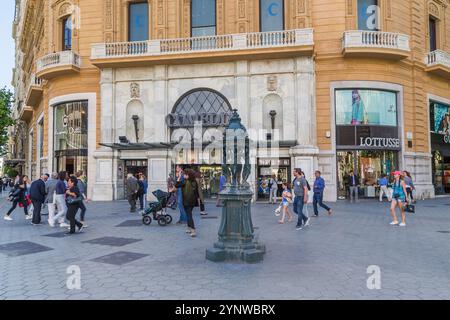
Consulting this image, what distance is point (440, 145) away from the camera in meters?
23.0

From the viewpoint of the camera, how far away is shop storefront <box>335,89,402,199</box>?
1961cm

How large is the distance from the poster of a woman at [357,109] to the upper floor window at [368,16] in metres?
4.06

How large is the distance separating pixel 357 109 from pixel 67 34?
19.5m

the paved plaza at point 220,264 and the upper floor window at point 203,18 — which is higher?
the upper floor window at point 203,18

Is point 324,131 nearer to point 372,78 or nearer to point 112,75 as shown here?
point 372,78

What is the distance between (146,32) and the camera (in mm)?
22453

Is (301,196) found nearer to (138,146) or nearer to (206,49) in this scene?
(206,49)

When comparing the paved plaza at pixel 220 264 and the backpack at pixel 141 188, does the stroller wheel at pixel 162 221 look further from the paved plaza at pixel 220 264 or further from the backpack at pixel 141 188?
the backpack at pixel 141 188

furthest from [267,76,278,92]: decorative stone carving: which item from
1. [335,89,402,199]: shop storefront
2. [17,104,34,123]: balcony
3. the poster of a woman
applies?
[17,104,34,123]: balcony

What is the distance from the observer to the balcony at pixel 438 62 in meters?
21.3

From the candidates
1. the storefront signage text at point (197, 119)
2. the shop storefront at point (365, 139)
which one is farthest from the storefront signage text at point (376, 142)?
the storefront signage text at point (197, 119)

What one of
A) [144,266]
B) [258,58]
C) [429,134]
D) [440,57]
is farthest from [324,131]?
[144,266]

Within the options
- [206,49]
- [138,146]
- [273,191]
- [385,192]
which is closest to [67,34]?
[138,146]

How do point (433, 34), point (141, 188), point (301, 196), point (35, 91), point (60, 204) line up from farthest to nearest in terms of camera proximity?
point (35, 91) → point (433, 34) → point (141, 188) → point (60, 204) → point (301, 196)
